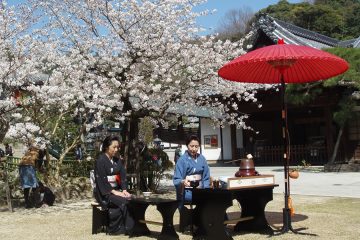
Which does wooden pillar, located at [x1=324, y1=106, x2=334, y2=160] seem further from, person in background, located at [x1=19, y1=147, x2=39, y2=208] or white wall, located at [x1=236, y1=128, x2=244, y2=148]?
person in background, located at [x1=19, y1=147, x2=39, y2=208]

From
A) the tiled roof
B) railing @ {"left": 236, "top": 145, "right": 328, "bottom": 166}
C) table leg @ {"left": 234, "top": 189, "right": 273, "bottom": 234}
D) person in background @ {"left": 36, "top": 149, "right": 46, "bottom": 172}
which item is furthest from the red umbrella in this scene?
the tiled roof

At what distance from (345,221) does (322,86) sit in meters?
11.8

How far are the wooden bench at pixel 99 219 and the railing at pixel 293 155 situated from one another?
16.0 meters

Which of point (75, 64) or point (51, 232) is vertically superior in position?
point (75, 64)

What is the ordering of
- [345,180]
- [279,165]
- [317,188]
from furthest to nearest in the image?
[279,165], [345,180], [317,188]

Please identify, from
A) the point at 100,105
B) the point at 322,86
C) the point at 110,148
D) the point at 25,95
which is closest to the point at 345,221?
the point at 110,148

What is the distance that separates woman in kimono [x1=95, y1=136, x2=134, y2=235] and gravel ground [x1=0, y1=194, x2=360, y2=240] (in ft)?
0.83

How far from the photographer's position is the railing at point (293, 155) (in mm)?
21797

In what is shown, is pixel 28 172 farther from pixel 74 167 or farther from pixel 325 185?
pixel 325 185

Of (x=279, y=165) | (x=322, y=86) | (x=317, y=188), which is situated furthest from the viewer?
(x=279, y=165)

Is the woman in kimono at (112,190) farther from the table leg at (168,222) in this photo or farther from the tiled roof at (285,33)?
the tiled roof at (285,33)

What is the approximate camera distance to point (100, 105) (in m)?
10.6

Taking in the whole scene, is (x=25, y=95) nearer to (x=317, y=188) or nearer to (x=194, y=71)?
(x=194, y=71)

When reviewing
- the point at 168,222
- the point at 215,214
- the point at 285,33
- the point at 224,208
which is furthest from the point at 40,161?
the point at 285,33
